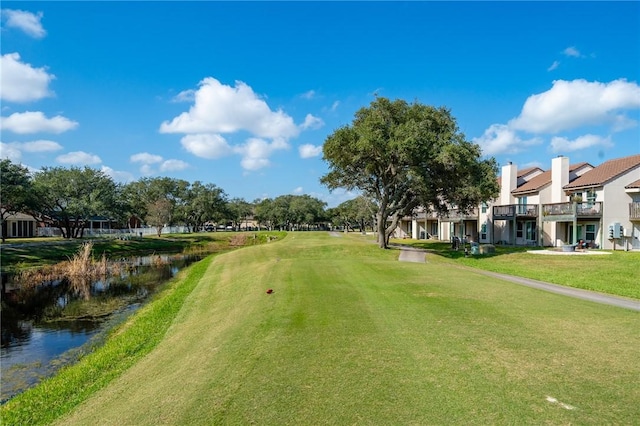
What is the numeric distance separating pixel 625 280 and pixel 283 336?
15757mm

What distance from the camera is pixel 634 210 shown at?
30.0m

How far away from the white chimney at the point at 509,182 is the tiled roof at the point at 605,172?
6.02 m

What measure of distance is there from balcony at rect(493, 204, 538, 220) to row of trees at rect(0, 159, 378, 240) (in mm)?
45814

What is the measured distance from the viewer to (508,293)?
1261 cm

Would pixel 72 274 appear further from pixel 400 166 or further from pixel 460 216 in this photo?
pixel 460 216

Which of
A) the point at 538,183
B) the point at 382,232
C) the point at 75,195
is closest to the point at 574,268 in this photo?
the point at 382,232

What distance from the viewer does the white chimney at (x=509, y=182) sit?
133ft

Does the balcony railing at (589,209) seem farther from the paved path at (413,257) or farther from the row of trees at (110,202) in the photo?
the row of trees at (110,202)

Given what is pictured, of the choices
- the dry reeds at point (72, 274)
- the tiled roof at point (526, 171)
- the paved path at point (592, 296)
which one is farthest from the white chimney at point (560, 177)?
the dry reeds at point (72, 274)

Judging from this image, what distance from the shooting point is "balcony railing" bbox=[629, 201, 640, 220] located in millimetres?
29723

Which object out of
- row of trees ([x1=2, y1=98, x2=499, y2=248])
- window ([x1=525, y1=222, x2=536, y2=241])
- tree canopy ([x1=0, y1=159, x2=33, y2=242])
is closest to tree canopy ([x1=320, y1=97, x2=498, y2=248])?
row of trees ([x1=2, y1=98, x2=499, y2=248])

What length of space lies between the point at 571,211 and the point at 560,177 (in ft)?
17.0

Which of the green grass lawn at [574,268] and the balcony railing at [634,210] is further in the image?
the balcony railing at [634,210]

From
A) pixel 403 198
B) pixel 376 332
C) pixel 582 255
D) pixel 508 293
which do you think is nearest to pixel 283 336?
pixel 376 332
